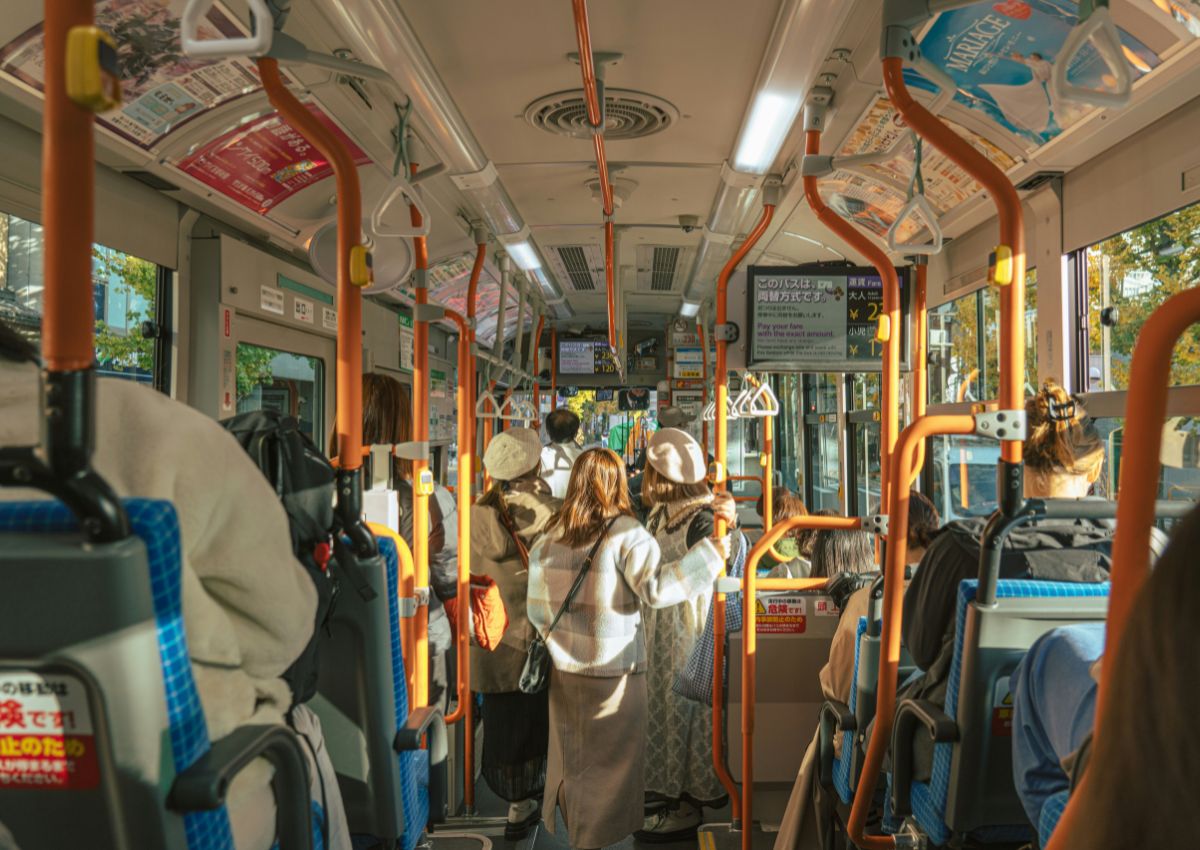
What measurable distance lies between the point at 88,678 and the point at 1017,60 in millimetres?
3403

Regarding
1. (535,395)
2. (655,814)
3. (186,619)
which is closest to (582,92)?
(186,619)

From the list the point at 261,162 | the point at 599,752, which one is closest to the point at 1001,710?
the point at 599,752

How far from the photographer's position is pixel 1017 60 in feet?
10.2

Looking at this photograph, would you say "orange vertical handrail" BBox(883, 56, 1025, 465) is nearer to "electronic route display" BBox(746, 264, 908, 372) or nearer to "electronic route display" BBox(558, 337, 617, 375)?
"electronic route display" BBox(746, 264, 908, 372)

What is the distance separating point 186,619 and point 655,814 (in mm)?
3142

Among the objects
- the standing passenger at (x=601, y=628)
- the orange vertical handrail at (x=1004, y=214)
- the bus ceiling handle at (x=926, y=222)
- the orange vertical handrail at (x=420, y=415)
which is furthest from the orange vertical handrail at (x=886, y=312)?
the orange vertical handrail at (x=420, y=415)

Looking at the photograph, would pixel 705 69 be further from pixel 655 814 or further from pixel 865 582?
pixel 655 814

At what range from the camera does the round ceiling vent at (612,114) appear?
366 cm

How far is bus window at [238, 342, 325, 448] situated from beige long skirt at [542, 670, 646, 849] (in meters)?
1.96

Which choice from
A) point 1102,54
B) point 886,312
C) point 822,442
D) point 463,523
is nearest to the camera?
point 1102,54

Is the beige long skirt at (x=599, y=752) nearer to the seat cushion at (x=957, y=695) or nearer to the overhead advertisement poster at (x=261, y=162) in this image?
the seat cushion at (x=957, y=695)

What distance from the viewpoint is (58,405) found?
3.15 ft

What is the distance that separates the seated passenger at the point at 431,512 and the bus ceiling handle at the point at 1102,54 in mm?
2299

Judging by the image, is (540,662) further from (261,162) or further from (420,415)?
(261,162)
